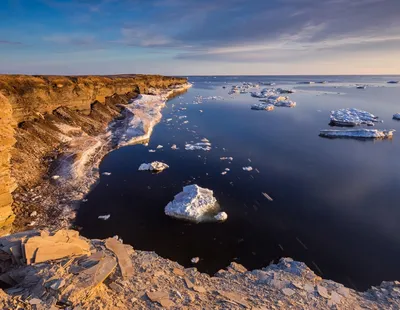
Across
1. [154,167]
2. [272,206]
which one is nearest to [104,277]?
[272,206]

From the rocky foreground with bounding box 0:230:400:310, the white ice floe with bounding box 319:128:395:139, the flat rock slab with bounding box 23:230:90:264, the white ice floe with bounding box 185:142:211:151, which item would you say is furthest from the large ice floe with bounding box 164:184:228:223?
the white ice floe with bounding box 319:128:395:139

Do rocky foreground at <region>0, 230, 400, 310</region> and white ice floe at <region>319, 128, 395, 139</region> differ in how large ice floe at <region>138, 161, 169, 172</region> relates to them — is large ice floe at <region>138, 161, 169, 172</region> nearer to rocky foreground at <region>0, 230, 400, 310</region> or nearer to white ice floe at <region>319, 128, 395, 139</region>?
rocky foreground at <region>0, 230, 400, 310</region>

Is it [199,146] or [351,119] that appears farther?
[351,119]

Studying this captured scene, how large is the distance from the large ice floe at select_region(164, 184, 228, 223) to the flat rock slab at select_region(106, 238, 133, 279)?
4591 mm

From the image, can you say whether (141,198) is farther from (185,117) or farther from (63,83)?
(185,117)

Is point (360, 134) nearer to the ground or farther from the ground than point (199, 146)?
farther from the ground

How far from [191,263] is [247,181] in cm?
802

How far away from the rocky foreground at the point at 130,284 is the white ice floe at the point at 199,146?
15.2m

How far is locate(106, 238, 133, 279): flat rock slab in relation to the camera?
7.46m

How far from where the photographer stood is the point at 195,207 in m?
13.2

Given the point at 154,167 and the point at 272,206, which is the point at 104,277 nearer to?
the point at 272,206

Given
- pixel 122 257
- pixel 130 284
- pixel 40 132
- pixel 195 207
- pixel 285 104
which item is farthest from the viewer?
pixel 285 104

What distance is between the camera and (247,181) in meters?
17.2

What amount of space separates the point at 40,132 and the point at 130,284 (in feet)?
59.9
